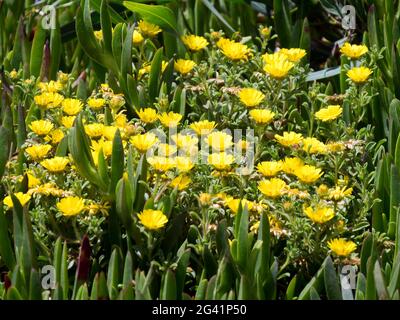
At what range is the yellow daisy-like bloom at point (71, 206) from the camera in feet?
6.27

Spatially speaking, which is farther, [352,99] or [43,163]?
[352,99]

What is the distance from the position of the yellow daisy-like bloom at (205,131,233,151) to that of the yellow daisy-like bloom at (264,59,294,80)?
25 cm

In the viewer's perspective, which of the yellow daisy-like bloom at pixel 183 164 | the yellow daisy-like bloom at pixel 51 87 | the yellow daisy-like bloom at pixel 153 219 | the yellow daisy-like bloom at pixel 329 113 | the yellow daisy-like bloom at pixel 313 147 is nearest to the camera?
the yellow daisy-like bloom at pixel 153 219

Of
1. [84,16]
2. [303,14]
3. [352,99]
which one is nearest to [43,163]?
[84,16]

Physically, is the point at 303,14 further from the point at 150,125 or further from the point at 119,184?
the point at 119,184

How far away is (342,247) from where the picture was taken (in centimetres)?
190

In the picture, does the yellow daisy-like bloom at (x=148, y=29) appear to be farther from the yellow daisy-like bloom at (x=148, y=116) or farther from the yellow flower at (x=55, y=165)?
the yellow flower at (x=55, y=165)

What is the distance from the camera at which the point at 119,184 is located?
191 centimetres

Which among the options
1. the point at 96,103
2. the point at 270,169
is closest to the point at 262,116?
the point at 270,169

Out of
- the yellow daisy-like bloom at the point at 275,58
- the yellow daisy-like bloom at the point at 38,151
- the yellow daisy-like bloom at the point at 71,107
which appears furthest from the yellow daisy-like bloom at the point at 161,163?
the yellow daisy-like bloom at the point at 275,58

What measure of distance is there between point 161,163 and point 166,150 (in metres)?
0.08

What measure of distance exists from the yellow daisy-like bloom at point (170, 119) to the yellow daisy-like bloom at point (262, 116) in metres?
0.18

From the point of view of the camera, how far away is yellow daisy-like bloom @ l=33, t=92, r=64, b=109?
2.29 metres
